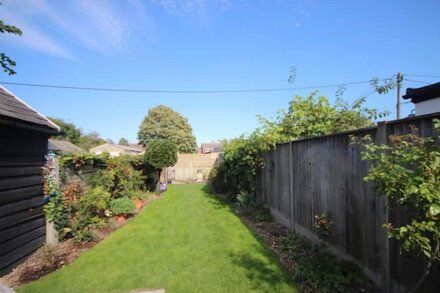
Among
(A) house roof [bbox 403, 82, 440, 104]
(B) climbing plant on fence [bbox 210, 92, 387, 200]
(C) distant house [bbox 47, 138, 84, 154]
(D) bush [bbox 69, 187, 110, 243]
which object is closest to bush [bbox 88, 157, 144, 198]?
(C) distant house [bbox 47, 138, 84, 154]

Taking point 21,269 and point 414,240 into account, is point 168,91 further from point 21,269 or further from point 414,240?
point 414,240

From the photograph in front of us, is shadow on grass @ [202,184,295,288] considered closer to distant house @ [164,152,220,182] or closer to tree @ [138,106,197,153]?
distant house @ [164,152,220,182]

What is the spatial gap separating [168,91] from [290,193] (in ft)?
57.6

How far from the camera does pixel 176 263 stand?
15.8 ft

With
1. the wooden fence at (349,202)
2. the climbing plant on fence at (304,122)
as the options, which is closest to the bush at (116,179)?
the climbing plant on fence at (304,122)

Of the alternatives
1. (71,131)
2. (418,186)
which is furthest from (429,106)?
(71,131)

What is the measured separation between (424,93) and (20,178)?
8530 millimetres

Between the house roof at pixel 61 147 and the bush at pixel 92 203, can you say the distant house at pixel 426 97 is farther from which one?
the house roof at pixel 61 147

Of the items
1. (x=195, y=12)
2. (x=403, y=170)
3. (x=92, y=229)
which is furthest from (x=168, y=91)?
(x=403, y=170)

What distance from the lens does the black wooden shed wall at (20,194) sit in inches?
187

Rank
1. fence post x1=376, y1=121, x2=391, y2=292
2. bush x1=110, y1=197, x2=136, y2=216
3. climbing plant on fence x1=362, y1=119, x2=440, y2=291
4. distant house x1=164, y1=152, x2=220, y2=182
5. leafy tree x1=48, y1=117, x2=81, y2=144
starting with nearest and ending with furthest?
climbing plant on fence x1=362, y1=119, x2=440, y2=291
fence post x1=376, y1=121, x2=391, y2=292
bush x1=110, y1=197, x2=136, y2=216
distant house x1=164, y1=152, x2=220, y2=182
leafy tree x1=48, y1=117, x2=81, y2=144

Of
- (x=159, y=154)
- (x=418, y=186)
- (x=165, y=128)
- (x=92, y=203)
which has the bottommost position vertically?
(x=92, y=203)

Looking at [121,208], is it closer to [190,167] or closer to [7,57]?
[7,57]

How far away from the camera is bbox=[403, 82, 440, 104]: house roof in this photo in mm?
6039
